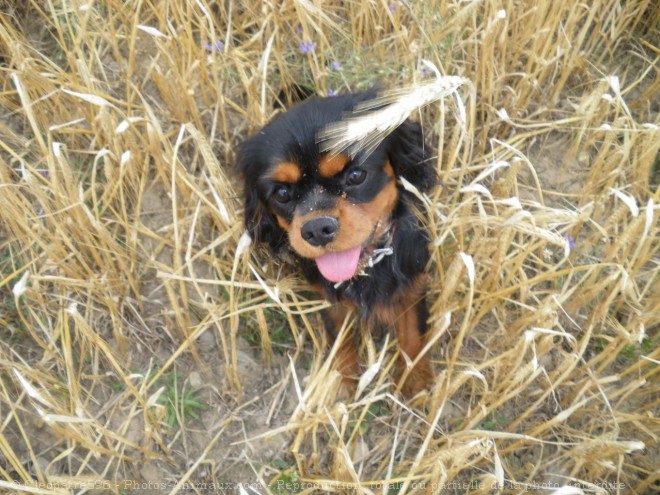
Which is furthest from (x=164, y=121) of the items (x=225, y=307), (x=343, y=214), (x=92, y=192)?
(x=343, y=214)

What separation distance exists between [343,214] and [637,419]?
132 cm

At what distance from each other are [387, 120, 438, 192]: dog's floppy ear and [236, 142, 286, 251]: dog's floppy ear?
539 mm

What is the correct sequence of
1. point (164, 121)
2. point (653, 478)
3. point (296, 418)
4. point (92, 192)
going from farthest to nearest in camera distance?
point (164, 121)
point (92, 192)
point (296, 418)
point (653, 478)

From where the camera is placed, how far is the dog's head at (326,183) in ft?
5.95

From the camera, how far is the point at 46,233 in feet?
7.02

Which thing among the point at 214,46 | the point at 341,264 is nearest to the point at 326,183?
the point at 341,264

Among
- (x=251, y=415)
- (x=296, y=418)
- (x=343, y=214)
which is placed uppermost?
(x=343, y=214)

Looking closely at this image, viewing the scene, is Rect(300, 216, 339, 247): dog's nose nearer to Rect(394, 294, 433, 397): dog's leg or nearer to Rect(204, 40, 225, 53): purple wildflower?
Rect(394, 294, 433, 397): dog's leg

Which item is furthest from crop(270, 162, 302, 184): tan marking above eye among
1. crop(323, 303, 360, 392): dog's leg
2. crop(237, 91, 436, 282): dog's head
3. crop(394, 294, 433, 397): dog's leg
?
crop(394, 294, 433, 397): dog's leg

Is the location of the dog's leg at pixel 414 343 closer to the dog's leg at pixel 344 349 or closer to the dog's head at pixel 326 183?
the dog's leg at pixel 344 349

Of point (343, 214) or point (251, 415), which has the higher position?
point (343, 214)

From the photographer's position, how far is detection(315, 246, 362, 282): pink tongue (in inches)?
77.2

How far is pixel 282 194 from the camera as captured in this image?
1.98 m

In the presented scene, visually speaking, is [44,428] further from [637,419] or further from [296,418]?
[637,419]
